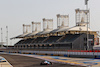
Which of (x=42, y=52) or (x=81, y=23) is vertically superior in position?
(x=81, y=23)

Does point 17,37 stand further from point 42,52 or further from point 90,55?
point 90,55

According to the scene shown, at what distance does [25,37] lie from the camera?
16050cm

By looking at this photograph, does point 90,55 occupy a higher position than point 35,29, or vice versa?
point 35,29

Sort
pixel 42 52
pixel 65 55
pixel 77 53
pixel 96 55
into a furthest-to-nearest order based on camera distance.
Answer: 1. pixel 42 52
2. pixel 65 55
3. pixel 77 53
4. pixel 96 55

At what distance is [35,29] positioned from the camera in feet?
542

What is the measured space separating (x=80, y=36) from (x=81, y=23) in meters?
17.4

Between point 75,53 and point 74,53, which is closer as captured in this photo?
point 75,53

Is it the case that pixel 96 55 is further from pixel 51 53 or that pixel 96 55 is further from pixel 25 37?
pixel 25 37

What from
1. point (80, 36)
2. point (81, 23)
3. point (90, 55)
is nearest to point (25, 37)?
point (81, 23)

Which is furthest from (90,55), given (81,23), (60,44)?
(81,23)

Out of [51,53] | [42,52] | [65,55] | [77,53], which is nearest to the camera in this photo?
[77,53]

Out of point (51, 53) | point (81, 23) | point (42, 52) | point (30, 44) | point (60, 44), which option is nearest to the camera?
point (51, 53)

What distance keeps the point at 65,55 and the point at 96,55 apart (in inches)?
524

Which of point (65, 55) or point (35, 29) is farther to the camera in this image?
point (35, 29)
